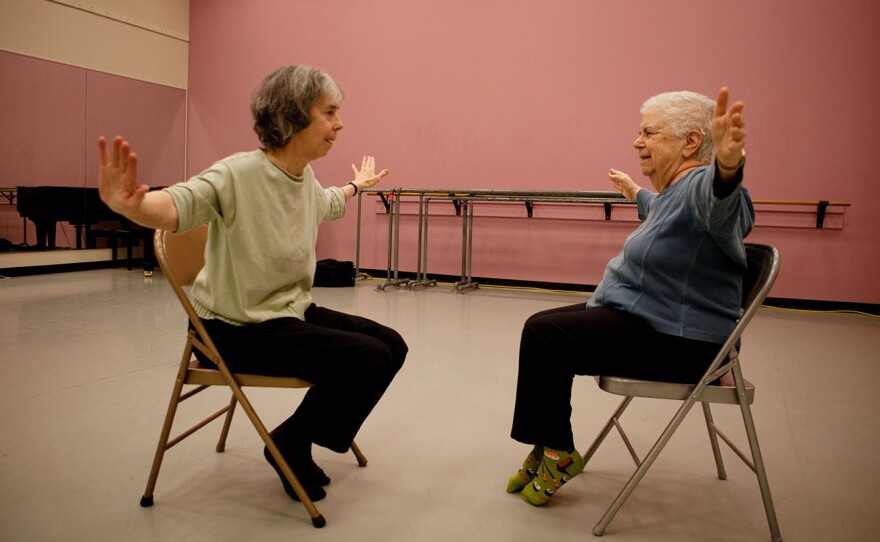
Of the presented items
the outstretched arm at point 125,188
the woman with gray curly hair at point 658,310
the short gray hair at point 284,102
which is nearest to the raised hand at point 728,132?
the woman with gray curly hair at point 658,310

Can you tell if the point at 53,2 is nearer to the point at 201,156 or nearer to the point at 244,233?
the point at 201,156

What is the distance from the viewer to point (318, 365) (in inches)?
59.1

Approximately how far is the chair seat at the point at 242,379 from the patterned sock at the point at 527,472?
0.63 meters

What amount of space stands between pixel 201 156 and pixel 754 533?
763cm

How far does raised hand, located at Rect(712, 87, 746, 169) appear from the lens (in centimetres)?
120

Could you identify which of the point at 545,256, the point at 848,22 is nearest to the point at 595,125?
the point at 545,256

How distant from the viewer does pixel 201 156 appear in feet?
25.7

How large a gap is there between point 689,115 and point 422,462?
4.06 feet

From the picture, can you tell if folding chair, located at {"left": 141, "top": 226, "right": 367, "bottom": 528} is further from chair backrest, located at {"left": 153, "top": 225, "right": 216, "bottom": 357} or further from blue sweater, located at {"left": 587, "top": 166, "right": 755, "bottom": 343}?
blue sweater, located at {"left": 587, "top": 166, "right": 755, "bottom": 343}

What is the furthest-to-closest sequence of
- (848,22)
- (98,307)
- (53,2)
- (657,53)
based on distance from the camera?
(53,2) < (657,53) < (848,22) < (98,307)

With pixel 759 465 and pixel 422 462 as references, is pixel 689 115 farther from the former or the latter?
pixel 422 462

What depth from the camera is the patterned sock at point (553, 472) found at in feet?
5.27

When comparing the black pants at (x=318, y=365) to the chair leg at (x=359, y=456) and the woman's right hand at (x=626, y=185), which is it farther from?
the woman's right hand at (x=626, y=185)

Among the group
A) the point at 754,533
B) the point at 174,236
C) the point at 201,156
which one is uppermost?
the point at 201,156
